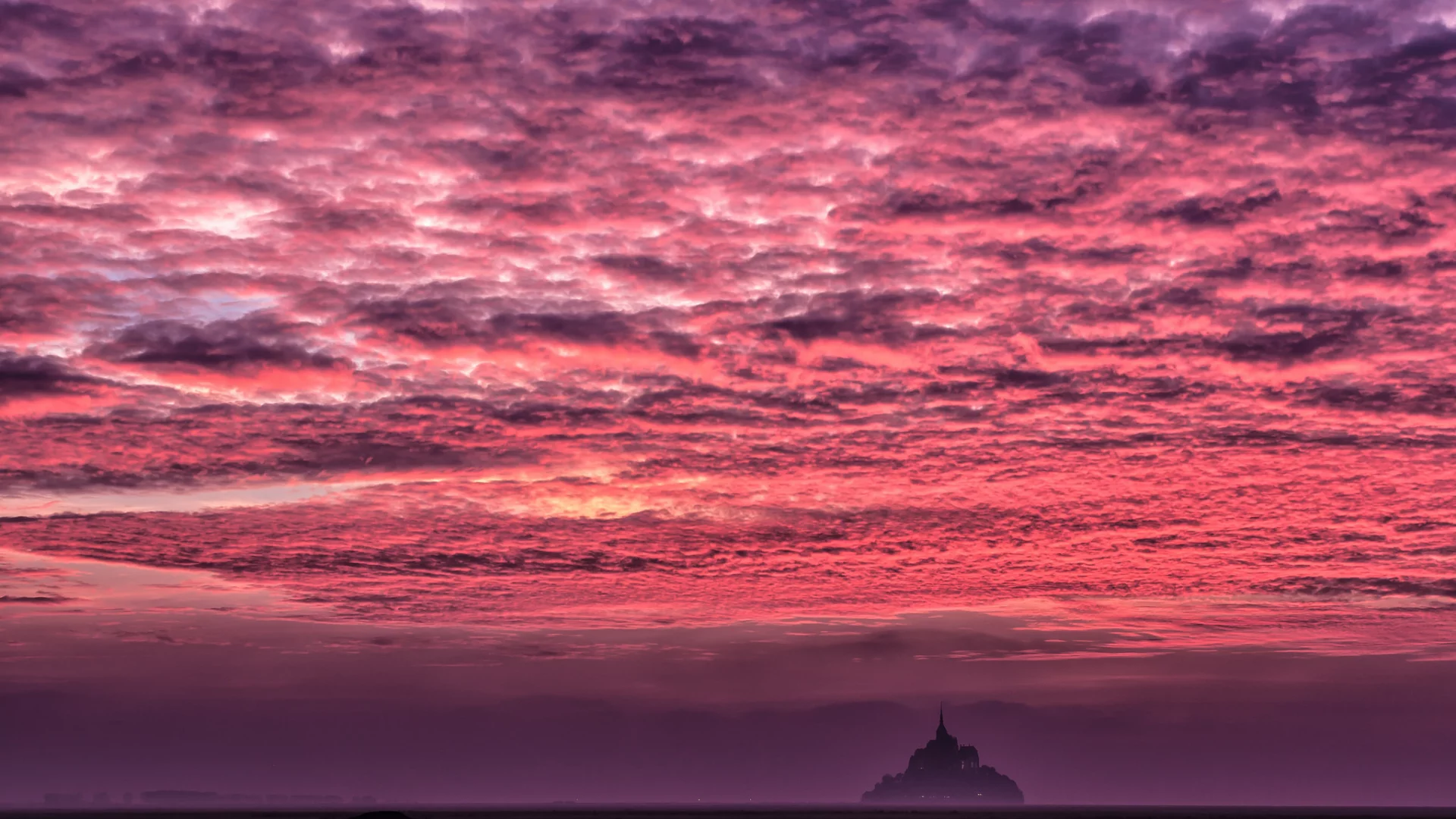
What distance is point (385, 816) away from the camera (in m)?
130

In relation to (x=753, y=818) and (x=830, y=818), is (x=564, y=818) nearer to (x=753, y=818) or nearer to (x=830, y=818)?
(x=753, y=818)

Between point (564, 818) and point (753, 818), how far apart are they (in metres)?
45.8

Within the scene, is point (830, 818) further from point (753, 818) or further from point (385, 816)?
point (385, 816)

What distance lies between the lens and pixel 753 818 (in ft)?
629

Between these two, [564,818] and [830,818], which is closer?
[830,818]

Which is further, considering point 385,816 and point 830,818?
point 830,818

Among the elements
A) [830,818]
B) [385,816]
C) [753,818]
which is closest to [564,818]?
[753,818]

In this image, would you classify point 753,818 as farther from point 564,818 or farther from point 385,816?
point 385,816

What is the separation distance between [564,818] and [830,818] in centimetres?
6436

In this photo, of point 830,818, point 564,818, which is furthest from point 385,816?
point 830,818

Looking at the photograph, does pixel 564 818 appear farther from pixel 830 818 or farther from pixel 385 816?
pixel 385 816

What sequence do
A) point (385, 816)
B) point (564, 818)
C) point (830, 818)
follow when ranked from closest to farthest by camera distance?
1. point (385, 816)
2. point (830, 818)
3. point (564, 818)

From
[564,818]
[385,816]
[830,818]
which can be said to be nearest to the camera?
[385,816]

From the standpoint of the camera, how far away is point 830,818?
600 ft
